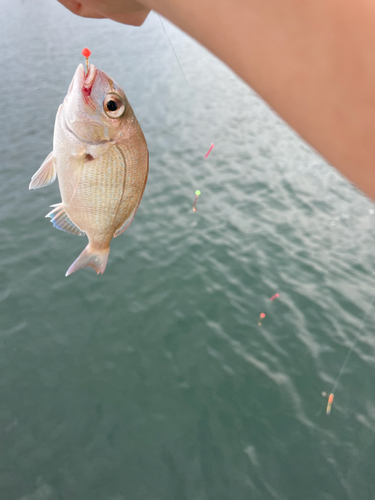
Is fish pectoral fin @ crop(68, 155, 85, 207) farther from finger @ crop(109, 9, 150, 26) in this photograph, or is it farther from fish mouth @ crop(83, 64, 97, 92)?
finger @ crop(109, 9, 150, 26)

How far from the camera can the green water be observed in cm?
490

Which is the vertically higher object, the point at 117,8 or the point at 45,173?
the point at 117,8

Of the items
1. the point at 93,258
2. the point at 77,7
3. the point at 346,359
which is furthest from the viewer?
the point at 346,359

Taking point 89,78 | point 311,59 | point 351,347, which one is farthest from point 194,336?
point 311,59

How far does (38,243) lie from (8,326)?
1.89 metres

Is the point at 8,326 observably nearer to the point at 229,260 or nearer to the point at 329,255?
the point at 229,260

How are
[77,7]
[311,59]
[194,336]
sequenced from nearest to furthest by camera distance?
[311,59], [77,7], [194,336]

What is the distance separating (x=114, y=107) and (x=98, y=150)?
151mm

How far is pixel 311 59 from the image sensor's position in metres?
0.24

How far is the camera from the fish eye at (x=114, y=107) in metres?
1.27

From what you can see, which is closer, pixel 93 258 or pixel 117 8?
pixel 117 8

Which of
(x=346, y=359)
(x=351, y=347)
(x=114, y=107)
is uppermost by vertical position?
(x=114, y=107)

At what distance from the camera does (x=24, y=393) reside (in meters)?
5.39

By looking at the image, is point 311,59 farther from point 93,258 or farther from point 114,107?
point 93,258
